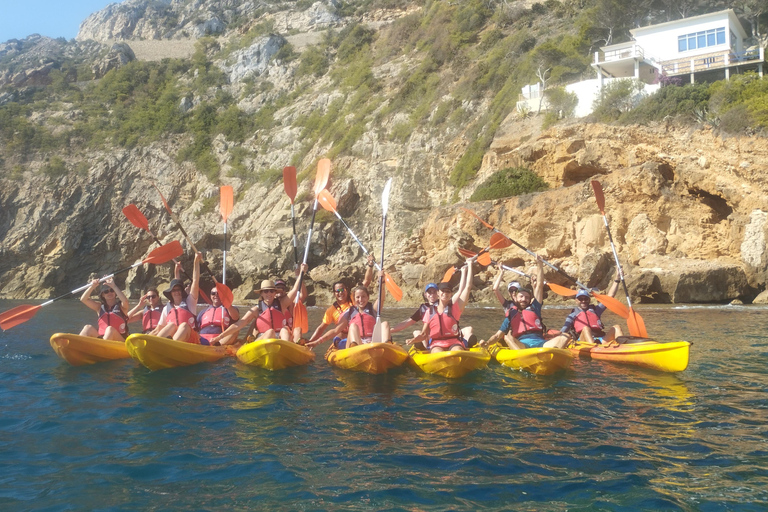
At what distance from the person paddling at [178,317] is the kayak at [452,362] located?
3.36m

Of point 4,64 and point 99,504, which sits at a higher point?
point 4,64

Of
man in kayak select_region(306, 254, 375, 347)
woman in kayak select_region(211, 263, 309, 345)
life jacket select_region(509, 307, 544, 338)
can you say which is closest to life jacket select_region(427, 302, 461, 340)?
life jacket select_region(509, 307, 544, 338)

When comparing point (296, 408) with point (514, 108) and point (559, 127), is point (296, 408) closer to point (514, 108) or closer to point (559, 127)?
point (559, 127)

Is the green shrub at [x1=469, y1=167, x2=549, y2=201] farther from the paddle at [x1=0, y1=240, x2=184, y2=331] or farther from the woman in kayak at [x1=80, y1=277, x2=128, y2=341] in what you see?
the woman in kayak at [x1=80, y1=277, x2=128, y2=341]

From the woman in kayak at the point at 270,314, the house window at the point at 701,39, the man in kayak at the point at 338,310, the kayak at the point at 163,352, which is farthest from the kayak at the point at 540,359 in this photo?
the house window at the point at 701,39

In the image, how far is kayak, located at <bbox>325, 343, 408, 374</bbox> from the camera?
7.16m

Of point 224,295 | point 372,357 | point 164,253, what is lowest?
point 372,357

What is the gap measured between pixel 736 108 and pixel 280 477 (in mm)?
18182

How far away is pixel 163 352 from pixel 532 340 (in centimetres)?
489

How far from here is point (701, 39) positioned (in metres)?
23.4

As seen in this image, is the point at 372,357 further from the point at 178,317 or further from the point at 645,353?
the point at 645,353

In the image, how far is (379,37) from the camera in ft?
129

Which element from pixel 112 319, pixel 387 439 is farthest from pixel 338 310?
pixel 387 439

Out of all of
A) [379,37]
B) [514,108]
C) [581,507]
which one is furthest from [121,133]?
[581,507]
